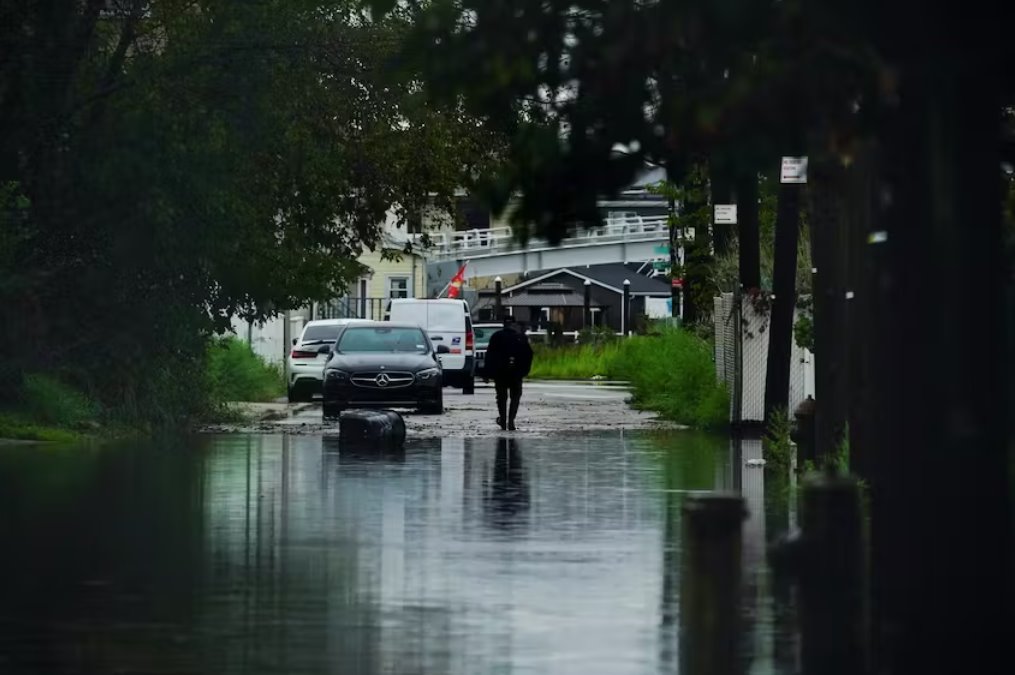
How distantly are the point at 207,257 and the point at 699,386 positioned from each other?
12.9 m

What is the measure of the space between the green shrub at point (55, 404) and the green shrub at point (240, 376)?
22.0 feet

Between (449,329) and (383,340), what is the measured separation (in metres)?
11.9

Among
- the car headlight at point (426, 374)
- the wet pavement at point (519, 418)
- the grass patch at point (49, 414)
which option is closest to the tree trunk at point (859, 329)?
the grass patch at point (49, 414)

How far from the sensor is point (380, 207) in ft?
116

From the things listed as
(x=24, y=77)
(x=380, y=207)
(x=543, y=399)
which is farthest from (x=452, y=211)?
(x=24, y=77)

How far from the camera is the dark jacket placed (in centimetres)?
3319

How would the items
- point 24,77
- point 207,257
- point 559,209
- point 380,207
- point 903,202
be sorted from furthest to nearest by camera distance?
point 380,207 < point 207,257 < point 24,77 < point 559,209 < point 903,202

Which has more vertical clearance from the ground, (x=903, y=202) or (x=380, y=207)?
(x=380, y=207)

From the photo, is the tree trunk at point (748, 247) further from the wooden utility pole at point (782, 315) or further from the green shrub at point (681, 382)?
the wooden utility pole at point (782, 315)

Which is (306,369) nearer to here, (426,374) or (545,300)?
(426,374)

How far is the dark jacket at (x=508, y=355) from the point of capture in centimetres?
3319

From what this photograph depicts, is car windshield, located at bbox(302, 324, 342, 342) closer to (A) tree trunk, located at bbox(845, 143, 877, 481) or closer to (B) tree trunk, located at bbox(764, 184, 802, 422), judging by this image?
(B) tree trunk, located at bbox(764, 184, 802, 422)

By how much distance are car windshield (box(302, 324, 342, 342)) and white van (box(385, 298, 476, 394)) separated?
177 inches

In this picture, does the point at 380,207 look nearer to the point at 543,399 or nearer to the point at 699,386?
the point at 699,386
